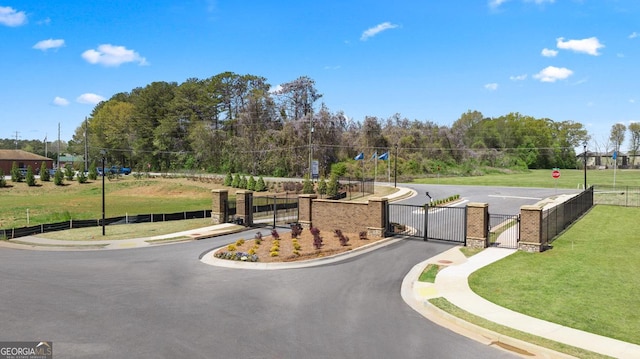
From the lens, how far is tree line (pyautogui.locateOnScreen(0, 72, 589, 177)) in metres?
75.7

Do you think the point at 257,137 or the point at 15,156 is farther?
the point at 15,156

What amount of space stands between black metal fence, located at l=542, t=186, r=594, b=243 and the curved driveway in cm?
792

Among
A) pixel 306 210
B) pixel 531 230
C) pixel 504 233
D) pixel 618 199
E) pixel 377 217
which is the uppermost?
pixel 306 210

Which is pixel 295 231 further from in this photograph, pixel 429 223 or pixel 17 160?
pixel 17 160

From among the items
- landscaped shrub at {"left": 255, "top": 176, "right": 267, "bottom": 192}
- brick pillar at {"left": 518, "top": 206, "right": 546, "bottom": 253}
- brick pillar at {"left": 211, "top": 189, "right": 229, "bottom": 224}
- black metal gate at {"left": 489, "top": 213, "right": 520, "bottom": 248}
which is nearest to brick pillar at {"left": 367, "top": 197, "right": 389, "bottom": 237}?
black metal gate at {"left": 489, "top": 213, "right": 520, "bottom": 248}

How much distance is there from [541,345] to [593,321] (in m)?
2.59

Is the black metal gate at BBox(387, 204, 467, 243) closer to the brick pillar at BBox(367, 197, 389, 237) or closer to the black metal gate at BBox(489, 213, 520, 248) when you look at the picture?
the brick pillar at BBox(367, 197, 389, 237)

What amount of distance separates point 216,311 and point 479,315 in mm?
7423

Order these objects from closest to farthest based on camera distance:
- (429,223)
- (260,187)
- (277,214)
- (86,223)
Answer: (429,223) < (86,223) < (277,214) < (260,187)

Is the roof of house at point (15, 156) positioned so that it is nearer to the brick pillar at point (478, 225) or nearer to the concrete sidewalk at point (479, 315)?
the brick pillar at point (478, 225)

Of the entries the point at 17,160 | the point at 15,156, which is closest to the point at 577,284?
the point at 17,160

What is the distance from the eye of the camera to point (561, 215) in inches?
1000

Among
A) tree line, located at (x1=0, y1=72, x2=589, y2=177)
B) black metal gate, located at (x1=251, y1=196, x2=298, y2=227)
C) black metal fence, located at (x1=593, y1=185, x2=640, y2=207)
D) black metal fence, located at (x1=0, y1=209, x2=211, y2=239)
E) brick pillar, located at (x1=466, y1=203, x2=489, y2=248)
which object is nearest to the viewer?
brick pillar, located at (x1=466, y1=203, x2=489, y2=248)

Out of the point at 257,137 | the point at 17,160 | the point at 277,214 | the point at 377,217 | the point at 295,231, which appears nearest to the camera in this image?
the point at 295,231
